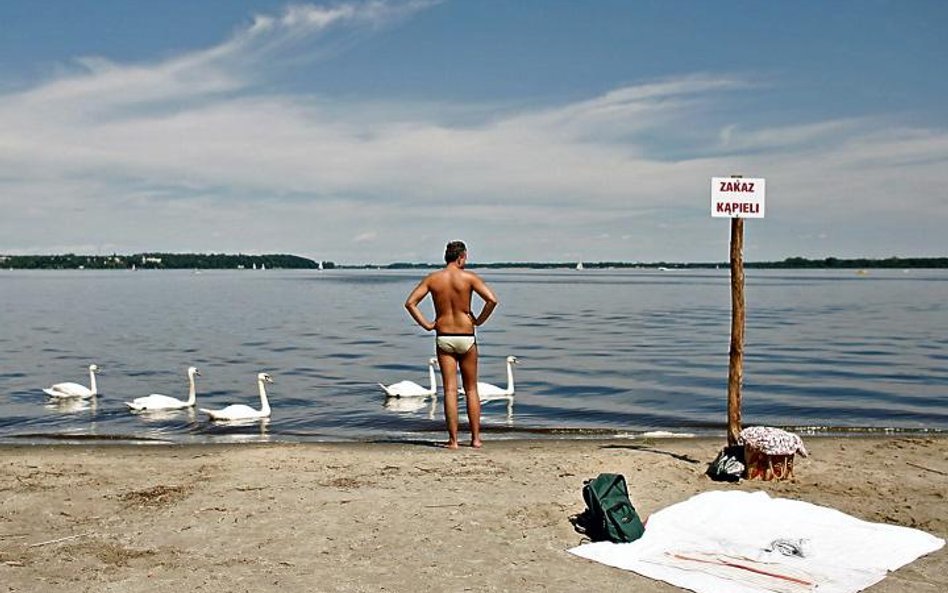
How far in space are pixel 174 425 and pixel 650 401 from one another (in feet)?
32.9

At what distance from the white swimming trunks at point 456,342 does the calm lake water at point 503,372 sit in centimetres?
507

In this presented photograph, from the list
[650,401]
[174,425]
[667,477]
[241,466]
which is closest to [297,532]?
[241,466]

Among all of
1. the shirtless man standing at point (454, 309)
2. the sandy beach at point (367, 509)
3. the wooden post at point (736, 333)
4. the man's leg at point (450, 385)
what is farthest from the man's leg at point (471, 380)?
the wooden post at point (736, 333)

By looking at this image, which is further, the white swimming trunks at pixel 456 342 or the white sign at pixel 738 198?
the white swimming trunks at pixel 456 342

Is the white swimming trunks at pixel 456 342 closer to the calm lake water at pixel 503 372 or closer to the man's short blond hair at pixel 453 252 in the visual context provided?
the man's short blond hair at pixel 453 252

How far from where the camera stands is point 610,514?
306 inches

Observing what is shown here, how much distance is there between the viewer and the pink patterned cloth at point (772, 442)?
9.69m

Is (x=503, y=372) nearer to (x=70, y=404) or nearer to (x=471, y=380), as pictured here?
(x=70, y=404)

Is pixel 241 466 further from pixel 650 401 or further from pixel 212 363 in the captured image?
pixel 212 363

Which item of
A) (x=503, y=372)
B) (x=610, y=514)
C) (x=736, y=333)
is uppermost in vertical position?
(x=736, y=333)

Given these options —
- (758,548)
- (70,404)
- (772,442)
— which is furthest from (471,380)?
(70,404)

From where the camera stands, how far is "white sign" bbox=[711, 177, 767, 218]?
10.0 metres

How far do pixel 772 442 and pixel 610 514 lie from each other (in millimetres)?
2747

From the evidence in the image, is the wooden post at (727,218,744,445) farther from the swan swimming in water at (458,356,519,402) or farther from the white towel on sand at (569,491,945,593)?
the swan swimming in water at (458,356,519,402)
